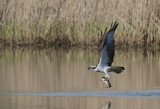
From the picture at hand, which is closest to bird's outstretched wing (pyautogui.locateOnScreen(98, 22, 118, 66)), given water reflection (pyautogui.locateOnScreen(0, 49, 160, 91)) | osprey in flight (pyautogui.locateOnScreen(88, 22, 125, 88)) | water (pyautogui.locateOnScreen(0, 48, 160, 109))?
osprey in flight (pyautogui.locateOnScreen(88, 22, 125, 88))

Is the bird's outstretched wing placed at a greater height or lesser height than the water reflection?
greater

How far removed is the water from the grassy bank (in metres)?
1.28

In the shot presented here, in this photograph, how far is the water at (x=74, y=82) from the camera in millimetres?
9852

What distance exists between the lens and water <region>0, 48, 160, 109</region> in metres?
9.85

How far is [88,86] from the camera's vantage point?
11.8 m

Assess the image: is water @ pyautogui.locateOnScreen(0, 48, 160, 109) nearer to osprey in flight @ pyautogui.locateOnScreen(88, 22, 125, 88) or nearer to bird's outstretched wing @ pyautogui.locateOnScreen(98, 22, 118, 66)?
osprey in flight @ pyautogui.locateOnScreen(88, 22, 125, 88)

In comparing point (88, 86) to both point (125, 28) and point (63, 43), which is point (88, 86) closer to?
point (125, 28)

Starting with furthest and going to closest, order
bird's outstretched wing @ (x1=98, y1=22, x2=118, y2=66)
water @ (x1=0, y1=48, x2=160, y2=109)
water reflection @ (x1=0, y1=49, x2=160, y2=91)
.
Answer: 1. water reflection @ (x1=0, y1=49, x2=160, y2=91)
2. bird's outstretched wing @ (x1=98, y1=22, x2=118, y2=66)
3. water @ (x1=0, y1=48, x2=160, y2=109)

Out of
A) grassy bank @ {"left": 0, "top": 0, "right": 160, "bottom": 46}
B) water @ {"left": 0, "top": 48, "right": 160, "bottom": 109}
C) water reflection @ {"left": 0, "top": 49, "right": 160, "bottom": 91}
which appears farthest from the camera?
grassy bank @ {"left": 0, "top": 0, "right": 160, "bottom": 46}

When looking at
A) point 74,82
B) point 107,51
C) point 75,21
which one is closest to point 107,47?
point 107,51

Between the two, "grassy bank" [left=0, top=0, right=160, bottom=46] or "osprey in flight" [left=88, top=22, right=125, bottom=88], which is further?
"grassy bank" [left=0, top=0, right=160, bottom=46]

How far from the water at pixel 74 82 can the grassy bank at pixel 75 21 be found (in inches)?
50.3

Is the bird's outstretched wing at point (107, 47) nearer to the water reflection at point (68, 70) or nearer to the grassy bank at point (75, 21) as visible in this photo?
the water reflection at point (68, 70)

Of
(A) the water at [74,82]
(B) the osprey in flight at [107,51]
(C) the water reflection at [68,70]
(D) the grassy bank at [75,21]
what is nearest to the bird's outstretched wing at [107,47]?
(B) the osprey in flight at [107,51]
